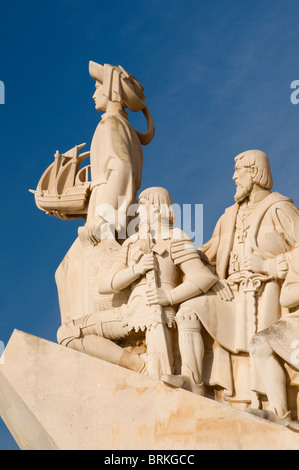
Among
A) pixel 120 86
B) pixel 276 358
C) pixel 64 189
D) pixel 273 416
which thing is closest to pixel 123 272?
pixel 276 358

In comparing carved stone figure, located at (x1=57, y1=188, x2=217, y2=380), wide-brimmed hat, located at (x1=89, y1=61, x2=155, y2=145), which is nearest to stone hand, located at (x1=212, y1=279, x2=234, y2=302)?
carved stone figure, located at (x1=57, y1=188, x2=217, y2=380)

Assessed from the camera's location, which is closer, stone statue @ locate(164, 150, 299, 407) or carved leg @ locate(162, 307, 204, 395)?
carved leg @ locate(162, 307, 204, 395)

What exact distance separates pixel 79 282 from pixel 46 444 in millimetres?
2258

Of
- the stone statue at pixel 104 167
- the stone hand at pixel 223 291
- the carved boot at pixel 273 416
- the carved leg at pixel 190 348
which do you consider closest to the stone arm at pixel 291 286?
the stone hand at pixel 223 291

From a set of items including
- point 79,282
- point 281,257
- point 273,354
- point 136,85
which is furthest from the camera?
point 136,85

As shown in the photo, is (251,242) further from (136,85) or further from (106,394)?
(136,85)

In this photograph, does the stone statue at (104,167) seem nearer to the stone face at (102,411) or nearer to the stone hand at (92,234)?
the stone hand at (92,234)

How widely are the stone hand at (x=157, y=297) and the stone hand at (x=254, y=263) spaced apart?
86 centimetres

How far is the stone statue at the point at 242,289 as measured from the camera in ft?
34.2

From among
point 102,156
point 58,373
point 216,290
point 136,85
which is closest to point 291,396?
point 216,290

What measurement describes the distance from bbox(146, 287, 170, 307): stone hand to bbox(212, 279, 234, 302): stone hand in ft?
1.71

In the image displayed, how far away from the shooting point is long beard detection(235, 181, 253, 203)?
11.2 meters

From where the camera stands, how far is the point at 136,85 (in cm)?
1309

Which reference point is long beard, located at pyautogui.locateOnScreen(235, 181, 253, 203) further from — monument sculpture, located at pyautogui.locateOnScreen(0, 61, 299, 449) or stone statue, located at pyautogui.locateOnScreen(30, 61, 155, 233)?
stone statue, located at pyautogui.locateOnScreen(30, 61, 155, 233)
